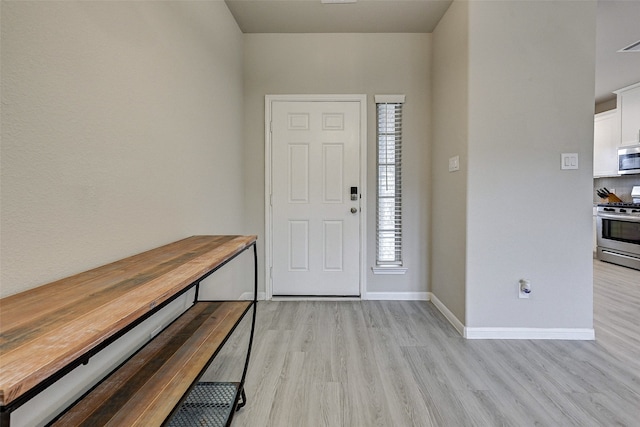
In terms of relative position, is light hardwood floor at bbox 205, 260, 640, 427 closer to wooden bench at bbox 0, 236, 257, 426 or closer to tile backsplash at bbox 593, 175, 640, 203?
wooden bench at bbox 0, 236, 257, 426

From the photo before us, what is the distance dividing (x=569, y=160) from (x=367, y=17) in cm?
202

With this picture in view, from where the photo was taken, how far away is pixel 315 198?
9.49 feet

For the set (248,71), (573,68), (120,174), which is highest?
(248,71)

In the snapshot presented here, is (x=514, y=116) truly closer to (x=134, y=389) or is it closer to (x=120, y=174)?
(x=120, y=174)

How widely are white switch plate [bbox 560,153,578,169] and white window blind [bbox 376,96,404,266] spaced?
125 cm

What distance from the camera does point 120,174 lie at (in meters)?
1.18

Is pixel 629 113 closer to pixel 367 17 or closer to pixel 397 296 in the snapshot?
pixel 367 17

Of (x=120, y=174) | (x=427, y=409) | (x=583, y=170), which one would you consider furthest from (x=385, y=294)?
(x=120, y=174)

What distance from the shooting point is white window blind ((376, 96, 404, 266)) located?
2.88m

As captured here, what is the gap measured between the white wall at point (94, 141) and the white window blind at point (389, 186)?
1.74 m

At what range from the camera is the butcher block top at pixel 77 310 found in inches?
16.6

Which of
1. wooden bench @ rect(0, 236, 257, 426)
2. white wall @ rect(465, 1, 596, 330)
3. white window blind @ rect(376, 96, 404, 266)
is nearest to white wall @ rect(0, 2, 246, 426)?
wooden bench @ rect(0, 236, 257, 426)

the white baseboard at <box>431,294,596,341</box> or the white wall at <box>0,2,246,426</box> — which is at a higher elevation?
the white wall at <box>0,2,246,426</box>

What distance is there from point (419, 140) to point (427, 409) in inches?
90.0
